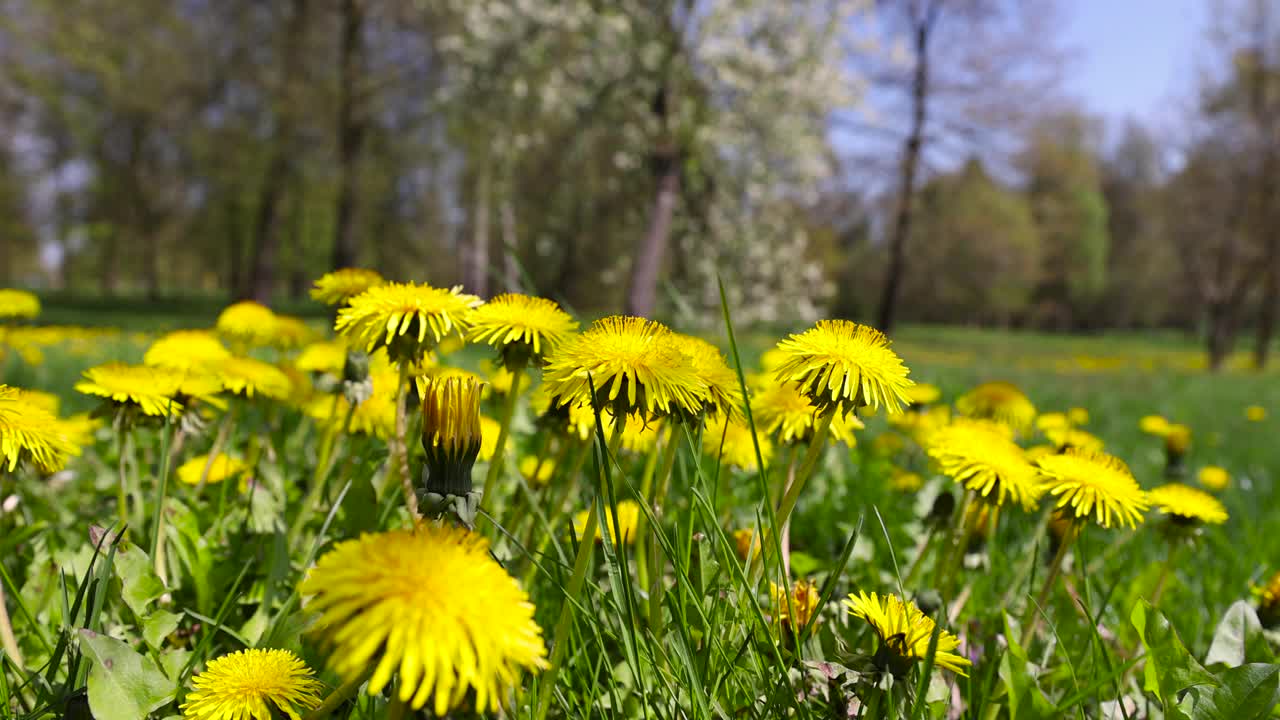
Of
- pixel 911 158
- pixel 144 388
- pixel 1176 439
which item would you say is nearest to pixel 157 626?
pixel 144 388

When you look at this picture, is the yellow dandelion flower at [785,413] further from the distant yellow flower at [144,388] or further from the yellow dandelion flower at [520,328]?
the distant yellow flower at [144,388]

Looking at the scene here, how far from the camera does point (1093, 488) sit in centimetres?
94

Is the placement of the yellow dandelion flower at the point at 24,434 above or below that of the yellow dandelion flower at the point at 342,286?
below

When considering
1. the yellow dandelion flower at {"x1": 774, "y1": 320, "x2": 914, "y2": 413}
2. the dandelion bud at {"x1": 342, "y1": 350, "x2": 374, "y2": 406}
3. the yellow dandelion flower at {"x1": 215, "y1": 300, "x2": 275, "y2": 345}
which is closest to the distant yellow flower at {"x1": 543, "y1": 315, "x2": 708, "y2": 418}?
the yellow dandelion flower at {"x1": 774, "y1": 320, "x2": 914, "y2": 413}

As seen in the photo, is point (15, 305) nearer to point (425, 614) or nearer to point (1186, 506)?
point (425, 614)

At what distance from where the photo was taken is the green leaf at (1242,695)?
81 cm

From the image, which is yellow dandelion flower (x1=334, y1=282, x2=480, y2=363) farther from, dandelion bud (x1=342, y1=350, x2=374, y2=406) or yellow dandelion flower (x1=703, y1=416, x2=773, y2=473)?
yellow dandelion flower (x1=703, y1=416, x2=773, y2=473)

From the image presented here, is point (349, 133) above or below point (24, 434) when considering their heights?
above

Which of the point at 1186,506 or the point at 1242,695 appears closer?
the point at 1242,695

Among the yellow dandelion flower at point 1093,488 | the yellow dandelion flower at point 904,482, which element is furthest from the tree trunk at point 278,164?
the yellow dandelion flower at point 1093,488

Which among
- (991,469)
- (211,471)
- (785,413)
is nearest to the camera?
(991,469)

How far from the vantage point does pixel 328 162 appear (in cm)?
1195

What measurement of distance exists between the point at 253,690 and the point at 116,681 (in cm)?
17

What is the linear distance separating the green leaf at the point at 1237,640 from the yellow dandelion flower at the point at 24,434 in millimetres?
1460
